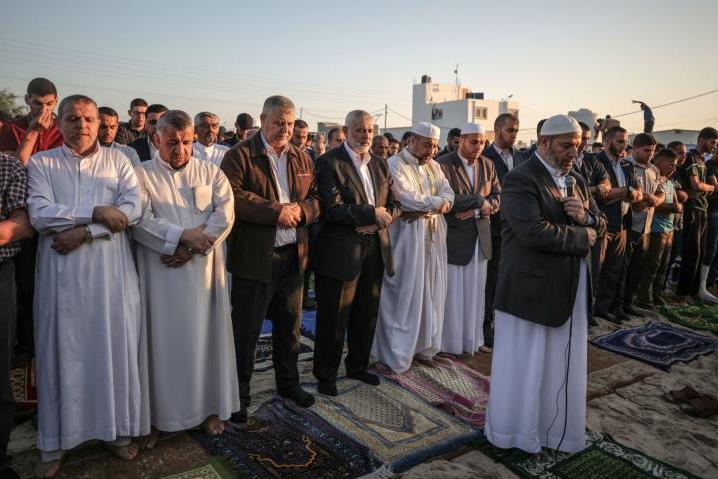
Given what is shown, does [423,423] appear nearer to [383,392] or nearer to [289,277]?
[383,392]

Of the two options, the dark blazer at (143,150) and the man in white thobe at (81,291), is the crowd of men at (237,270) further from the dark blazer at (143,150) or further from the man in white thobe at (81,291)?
the dark blazer at (143,150)

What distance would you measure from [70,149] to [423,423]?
3.07 m

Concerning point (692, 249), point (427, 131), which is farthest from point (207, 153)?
point (692, 249)

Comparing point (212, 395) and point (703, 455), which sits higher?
point (212, 395)

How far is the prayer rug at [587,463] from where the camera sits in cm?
330

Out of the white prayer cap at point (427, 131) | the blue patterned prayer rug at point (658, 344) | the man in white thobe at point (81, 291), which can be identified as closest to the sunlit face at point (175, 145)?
the man in white thobe at point (81, 291)

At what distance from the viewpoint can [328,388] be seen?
4.34 meters

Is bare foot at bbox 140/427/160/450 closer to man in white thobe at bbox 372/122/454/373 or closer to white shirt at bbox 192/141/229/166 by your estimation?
man in white thobe at bbox 372/122/454/373

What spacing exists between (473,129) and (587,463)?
10.8ft

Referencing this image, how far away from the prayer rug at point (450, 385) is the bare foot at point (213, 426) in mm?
1666

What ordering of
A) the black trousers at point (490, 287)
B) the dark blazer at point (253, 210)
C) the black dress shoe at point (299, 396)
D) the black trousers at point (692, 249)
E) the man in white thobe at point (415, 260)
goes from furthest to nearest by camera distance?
1. the black trousers at point (692, 249)
2. the black trousers at point (490, 287)
3. the man in white thobe at point (415, 260)
4. the black dress shoe at point (299, 396)
5. the dark blazer at point (253, 210)

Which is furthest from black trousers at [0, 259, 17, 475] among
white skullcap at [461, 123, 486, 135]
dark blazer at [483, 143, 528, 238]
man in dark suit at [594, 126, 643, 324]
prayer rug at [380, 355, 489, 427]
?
man in dark suit at [594, 126, 643, 324]

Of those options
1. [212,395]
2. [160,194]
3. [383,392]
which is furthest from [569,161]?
[212,395]

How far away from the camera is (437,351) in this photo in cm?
525
